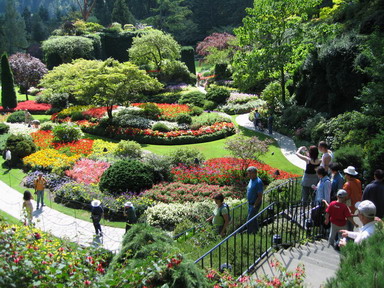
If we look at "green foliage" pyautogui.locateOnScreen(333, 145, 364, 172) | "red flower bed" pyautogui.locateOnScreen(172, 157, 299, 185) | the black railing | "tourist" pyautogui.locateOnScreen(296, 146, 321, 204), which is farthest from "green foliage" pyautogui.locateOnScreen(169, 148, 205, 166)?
the black railing

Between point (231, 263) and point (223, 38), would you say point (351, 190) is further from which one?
point (223, 38)

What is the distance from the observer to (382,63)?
1324cm

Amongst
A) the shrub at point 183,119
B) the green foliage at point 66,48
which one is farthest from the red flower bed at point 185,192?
the green foliage at point 66,48

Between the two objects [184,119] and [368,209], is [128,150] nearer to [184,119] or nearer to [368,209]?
[184,119]

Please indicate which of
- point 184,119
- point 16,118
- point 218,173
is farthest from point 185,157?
point 16,118

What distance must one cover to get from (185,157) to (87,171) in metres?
4.14

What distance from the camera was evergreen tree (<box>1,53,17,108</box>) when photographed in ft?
96.3

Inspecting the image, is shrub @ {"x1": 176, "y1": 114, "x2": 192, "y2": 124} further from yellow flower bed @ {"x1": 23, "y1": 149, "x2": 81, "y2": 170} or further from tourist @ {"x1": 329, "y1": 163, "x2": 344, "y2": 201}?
tourist @ {"x1": 329, "y1": 163, "x2": 344, "y2": 201}

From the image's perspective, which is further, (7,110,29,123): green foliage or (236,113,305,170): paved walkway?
(7,110,29,123): green foliage

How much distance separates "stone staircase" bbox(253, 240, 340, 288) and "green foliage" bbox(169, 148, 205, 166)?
29.4 ft

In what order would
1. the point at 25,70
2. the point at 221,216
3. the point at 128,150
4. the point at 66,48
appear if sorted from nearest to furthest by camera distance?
the point at 221,216 → the point at 128,150 → the point at 25,70 → the point at 66,48

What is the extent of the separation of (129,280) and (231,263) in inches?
108

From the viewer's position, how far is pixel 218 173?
1459 centimetres

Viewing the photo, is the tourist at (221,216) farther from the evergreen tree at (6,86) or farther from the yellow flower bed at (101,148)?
the evergreen tree at (6,86)
